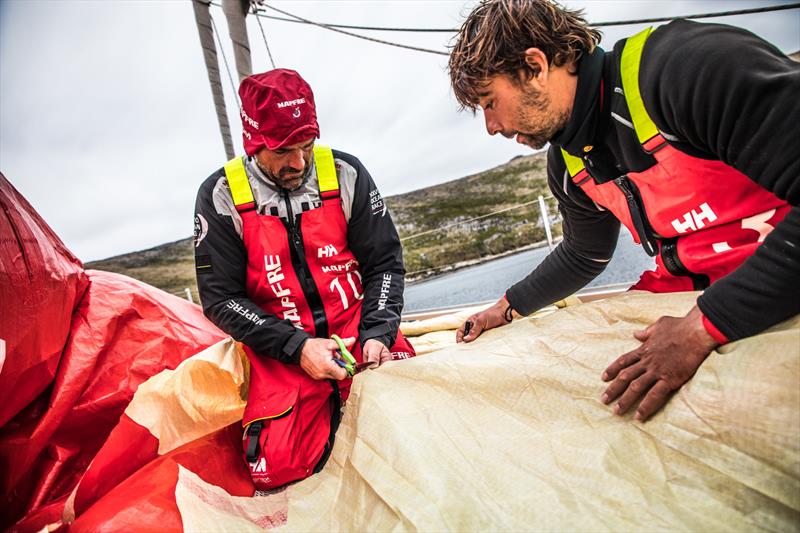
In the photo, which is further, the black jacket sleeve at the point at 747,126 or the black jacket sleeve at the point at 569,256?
the black jacket sleeve at the point at 569,256

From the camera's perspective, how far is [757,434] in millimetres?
518

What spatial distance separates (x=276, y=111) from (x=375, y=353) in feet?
2.72

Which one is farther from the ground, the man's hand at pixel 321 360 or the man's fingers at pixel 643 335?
the man's fingers at pixel 643 335

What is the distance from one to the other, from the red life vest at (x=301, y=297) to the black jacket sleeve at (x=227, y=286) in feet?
0.16

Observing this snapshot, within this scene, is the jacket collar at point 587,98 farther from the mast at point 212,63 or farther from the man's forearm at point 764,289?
the mast at point 212,63

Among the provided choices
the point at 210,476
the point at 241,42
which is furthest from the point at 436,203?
the point at 210,476

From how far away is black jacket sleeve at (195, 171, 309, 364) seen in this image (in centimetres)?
128

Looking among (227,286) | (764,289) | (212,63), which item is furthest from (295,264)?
(212,63)

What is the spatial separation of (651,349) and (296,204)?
1121mm

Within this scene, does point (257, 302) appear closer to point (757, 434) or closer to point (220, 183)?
point (220, 183)

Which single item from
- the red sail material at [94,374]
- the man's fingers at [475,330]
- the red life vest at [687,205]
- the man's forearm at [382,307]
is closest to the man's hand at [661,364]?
the red life vest at [687,205]

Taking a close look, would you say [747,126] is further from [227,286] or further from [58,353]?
[58,353]

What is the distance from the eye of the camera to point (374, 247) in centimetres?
152

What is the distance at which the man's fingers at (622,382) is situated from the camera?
686mm
